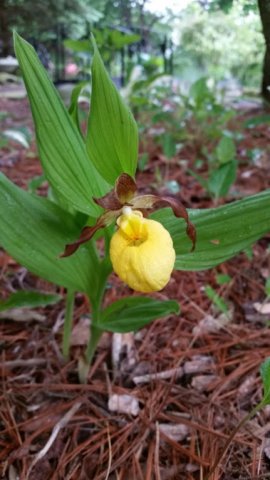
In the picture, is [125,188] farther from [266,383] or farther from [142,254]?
[266,383]

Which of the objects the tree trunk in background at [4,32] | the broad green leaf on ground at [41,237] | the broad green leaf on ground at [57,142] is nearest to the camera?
the broad green leaf on ground at [57,142]

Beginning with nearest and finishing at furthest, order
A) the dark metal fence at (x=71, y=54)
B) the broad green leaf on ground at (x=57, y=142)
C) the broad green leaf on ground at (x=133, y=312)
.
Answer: the broad green leaf on ground at (x=57, y=142)
the broad green leaf on ground at (x=133, y=312)
the dark metal fence at (x=71, y=54)

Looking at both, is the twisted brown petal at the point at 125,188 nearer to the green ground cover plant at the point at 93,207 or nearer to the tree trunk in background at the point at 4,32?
the green ground cover plant at the point at 93,207

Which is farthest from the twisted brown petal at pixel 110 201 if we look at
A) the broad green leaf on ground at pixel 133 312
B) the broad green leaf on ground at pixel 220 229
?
the broad green leaf on ground at pixel 133 312

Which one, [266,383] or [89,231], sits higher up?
[89,231]

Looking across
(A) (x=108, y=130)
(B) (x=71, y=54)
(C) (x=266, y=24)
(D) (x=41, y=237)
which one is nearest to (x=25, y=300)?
(D) (x=41, y=237)
